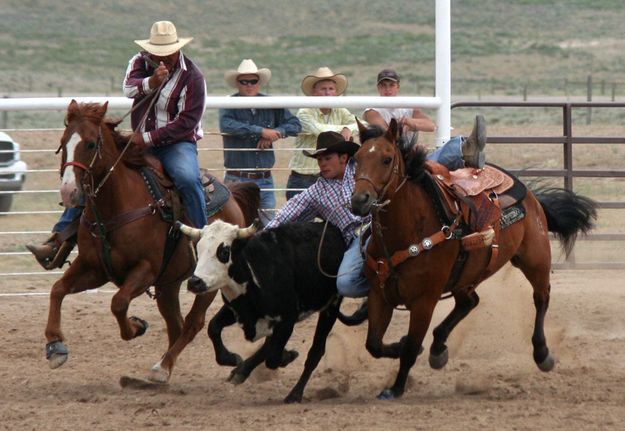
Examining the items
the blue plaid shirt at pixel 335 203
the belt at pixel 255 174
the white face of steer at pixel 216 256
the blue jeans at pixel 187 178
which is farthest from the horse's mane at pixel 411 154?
the belt at pixel 255 174

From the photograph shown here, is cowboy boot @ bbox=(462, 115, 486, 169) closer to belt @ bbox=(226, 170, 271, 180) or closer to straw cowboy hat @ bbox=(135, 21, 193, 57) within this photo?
straw cowboy hat @ bbox=(135, 21, 193, 57)

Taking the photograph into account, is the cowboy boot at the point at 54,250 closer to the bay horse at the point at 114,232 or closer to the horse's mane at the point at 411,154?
the bay horse at the point at 114,232

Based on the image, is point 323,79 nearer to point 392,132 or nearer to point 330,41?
point 392,132

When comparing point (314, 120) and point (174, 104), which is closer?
point (174, 104)

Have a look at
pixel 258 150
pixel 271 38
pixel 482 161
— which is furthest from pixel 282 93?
pixel 482 161

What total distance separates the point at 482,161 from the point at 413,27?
56.0 m

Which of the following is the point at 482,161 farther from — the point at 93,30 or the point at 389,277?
the point at 93,30

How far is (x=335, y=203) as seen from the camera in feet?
24.7

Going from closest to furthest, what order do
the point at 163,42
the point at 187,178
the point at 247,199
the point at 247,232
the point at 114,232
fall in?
1. the point at 247,232
2. the point at 114,232
3. the point at 187,178
4. the point at 163,42
5. the point at 247,199

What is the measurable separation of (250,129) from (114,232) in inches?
124

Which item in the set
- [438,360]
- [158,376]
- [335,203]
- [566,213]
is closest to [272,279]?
[335,203]

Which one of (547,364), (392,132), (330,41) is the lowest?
(547,364)

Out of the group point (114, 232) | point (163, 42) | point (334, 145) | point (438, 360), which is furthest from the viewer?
point (438, 360)

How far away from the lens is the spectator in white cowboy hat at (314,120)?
10414 mm
